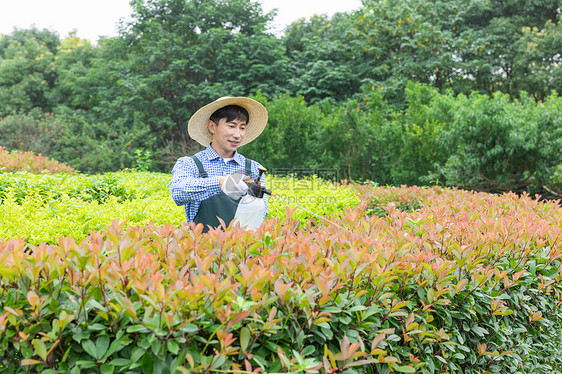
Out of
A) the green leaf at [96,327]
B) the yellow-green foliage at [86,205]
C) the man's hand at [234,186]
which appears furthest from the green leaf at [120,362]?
the man's hand at [234,186]

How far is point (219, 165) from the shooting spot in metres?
3.01

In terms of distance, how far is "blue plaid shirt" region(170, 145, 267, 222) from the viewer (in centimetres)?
266

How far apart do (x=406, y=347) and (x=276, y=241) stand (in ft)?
2.47

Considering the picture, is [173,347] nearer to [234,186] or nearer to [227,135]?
[234,186]

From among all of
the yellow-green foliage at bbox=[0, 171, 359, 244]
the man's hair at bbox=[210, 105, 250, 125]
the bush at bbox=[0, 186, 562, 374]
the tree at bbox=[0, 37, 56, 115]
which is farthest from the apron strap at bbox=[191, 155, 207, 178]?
the tree at bbox=[0, 37, 56, 115]

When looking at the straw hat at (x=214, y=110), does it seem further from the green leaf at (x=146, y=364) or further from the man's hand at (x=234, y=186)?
the green leaf at (x=146, y=364)

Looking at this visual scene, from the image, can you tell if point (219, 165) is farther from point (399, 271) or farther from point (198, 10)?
point (198, 10)

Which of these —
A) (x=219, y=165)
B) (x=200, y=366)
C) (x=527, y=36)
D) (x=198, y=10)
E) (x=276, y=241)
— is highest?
(x=198, y=10)

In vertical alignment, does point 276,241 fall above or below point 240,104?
below

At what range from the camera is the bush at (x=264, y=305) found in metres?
1.32

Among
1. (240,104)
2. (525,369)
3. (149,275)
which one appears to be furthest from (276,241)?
(525,369)

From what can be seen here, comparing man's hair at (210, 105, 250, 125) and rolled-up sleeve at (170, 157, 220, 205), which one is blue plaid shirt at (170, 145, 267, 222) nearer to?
rolled-up sleeve at (170, 157, 220, 205)

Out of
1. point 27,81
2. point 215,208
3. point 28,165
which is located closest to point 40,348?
point 215,208

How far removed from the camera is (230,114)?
2994mm
